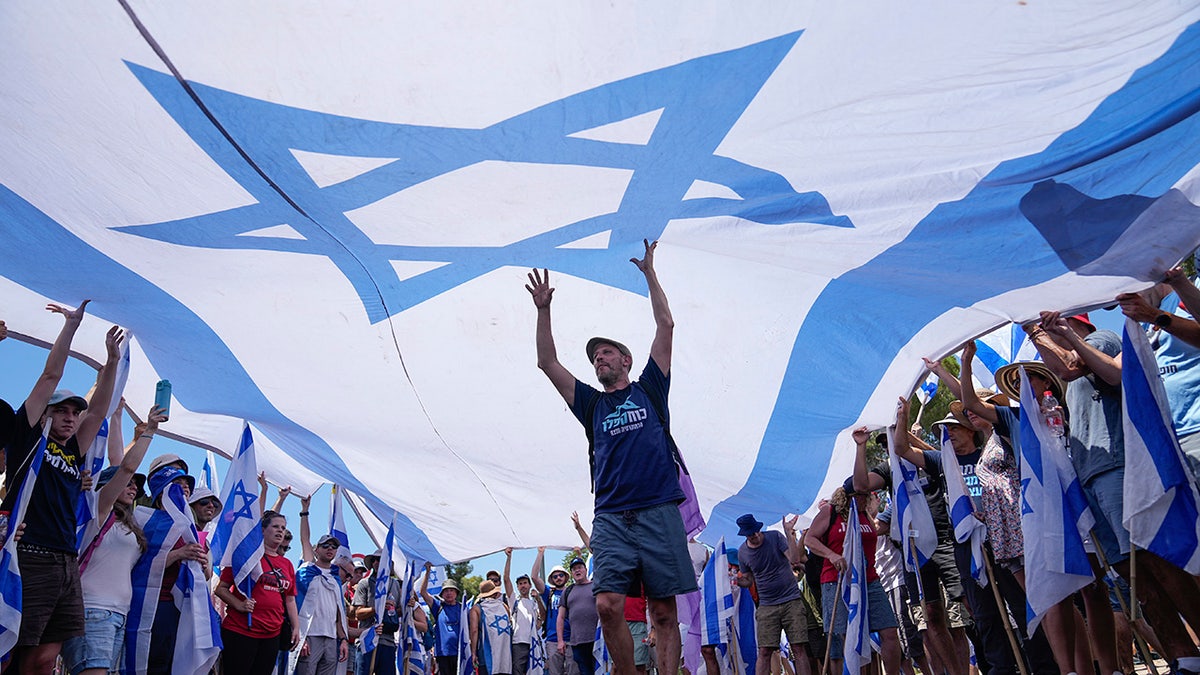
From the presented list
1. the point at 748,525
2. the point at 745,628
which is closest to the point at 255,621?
the point at 748,525

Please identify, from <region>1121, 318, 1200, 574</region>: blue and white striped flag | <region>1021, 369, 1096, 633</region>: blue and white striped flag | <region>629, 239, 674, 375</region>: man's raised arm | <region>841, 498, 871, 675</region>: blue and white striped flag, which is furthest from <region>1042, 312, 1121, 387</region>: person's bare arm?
<region>841, 498, 871, 675</region>: blue and white striped flag

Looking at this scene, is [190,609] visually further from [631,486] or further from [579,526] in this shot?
[579,526]

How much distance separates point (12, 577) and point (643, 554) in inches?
100

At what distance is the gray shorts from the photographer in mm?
3307

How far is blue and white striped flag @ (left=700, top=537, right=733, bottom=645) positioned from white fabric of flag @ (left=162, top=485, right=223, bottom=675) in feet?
12.6

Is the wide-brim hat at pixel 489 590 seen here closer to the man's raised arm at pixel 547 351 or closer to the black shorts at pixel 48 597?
the black shorts at pixel 48 597

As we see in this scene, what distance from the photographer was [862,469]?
18.0 ft

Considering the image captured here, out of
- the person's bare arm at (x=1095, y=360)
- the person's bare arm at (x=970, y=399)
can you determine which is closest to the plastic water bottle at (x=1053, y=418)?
the person's bare arm at (x=970, y=399)

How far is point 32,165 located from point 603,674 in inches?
305

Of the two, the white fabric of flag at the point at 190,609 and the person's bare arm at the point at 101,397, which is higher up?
the person's bare arm at the point at 101,397

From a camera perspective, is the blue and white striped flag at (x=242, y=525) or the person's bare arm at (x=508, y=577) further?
the person's bare arm at (x=508, y=577)

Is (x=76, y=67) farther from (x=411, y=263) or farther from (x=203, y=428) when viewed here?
(x=203, y=428)

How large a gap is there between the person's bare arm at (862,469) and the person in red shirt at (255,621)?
399 centimetres

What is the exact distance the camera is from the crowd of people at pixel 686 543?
11.2 feet
